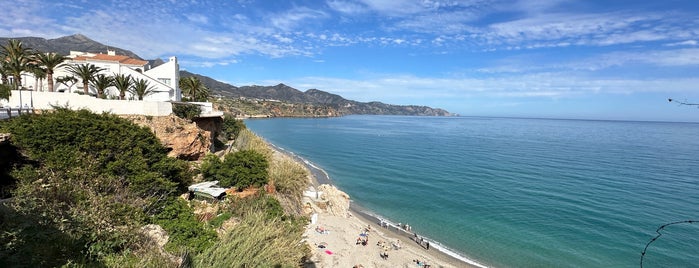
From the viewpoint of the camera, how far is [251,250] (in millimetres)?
11711

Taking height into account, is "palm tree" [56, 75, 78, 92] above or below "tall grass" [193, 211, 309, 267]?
above

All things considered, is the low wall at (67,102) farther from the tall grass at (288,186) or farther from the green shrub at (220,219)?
the tall grass at (288,186)

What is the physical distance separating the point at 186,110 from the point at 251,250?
19.1 m

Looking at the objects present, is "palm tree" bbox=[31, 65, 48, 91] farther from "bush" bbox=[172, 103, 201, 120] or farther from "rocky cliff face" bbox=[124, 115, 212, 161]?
"rocky cliff face" bbox=[124, 115, 212, 161]

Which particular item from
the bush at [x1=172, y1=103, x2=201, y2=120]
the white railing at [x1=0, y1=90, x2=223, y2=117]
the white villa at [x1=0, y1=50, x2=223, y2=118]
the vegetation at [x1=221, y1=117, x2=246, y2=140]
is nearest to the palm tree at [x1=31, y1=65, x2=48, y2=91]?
the white villa at [x1=0, y1=50, x2=223, y2=118]

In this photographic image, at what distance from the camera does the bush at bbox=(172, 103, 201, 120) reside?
85.1 feet

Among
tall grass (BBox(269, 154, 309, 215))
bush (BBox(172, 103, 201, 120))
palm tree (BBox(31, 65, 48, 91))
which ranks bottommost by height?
tall grass (BBox(269, 154, 309, 215))

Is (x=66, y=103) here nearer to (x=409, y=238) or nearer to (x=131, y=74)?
(x=131, y=74)

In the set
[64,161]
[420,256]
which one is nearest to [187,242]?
[64,161]

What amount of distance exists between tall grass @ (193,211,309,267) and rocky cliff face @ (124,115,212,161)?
11982 mm

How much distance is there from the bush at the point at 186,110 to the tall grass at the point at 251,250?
52.3 ft

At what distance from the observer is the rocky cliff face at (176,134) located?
2183cm

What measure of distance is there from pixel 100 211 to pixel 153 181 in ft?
20.0

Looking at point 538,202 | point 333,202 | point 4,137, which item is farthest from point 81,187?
point 538,202
